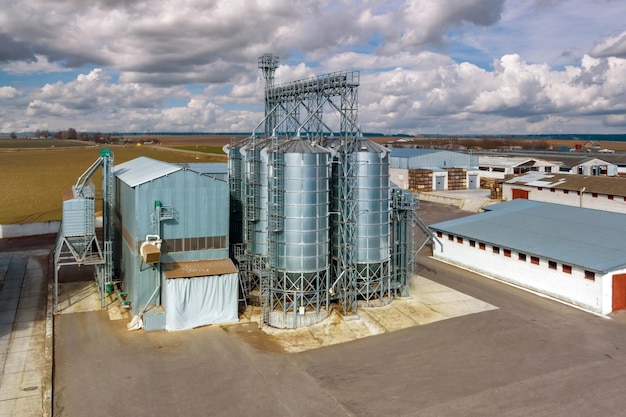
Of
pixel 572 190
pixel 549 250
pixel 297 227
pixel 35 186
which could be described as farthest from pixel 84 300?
pixel 35 186

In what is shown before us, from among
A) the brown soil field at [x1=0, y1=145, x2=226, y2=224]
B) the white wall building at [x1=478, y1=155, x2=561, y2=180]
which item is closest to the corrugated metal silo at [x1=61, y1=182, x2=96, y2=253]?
the brown soil field at [x1=0, y1=145, x2=226, y2=224]

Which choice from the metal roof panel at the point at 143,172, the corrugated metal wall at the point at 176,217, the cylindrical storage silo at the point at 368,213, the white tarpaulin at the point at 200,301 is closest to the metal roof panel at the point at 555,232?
the cylindrical storage silo at the point at 368,213

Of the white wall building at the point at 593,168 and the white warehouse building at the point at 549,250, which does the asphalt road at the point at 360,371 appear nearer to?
the white warehouse building at the point at 549,250

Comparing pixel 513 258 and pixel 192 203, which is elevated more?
pixel 192 203

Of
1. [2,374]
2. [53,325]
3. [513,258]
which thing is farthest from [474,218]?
[2,374]

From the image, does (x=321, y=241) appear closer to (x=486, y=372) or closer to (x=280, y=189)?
(x=280, y=189)

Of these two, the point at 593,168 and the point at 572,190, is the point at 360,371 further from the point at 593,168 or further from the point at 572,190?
the point at 593,168
